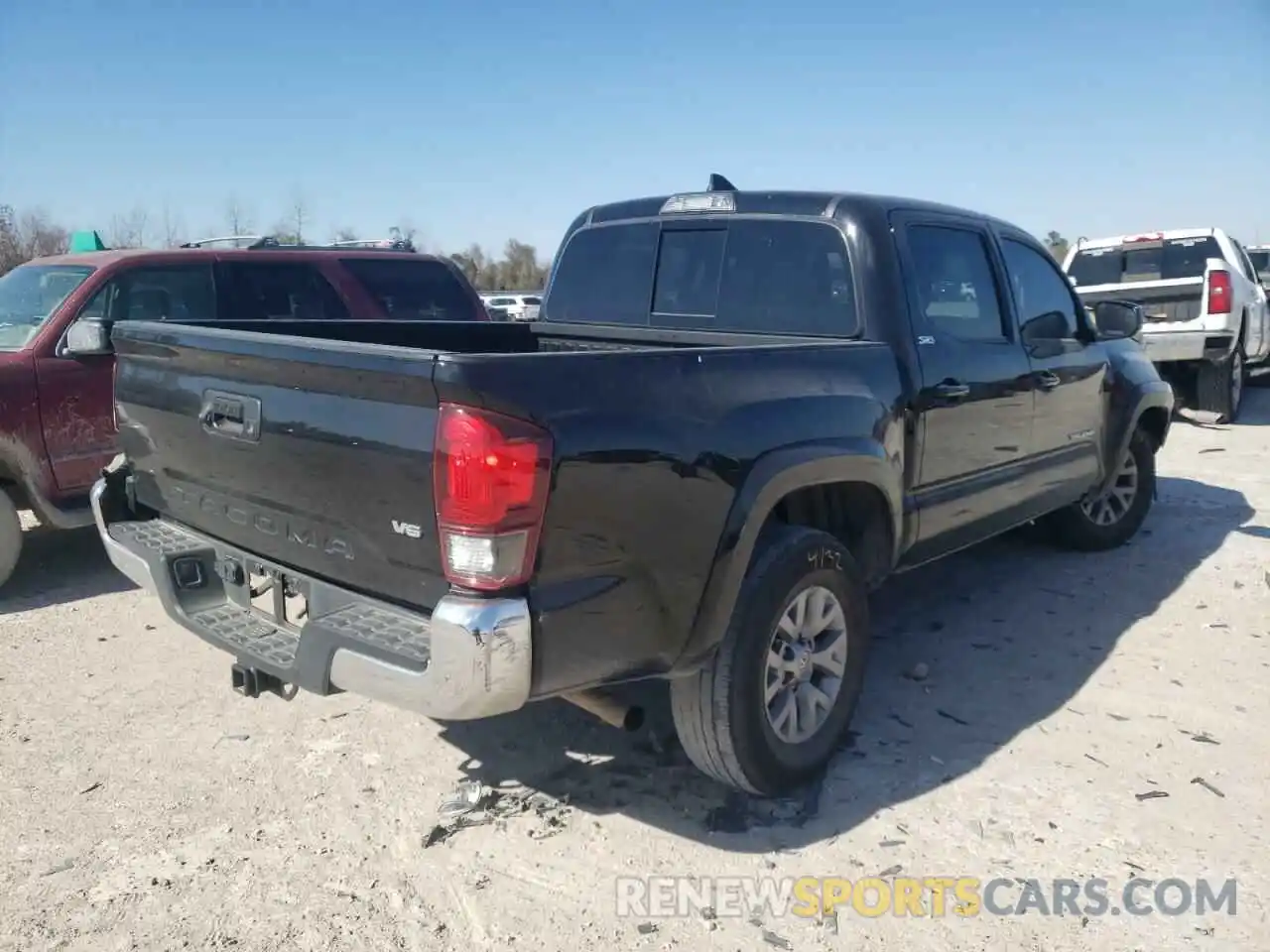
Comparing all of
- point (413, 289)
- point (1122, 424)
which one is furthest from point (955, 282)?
point (413, 289)

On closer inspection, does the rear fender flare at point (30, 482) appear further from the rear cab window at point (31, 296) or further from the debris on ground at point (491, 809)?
the debris on ground at point (491, 809)

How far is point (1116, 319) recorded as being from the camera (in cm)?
523

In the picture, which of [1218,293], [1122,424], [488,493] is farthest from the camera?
[1218,293]

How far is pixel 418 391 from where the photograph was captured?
2.37m

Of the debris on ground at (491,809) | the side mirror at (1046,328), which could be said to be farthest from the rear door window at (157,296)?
the side mirror at (1046,328)

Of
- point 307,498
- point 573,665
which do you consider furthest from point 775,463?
point 307,498

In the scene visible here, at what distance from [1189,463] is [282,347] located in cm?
854

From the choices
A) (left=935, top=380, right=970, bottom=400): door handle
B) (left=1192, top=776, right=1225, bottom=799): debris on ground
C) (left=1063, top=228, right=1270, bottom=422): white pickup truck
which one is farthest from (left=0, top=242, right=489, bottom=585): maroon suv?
(left=1063, top=228, right=1270, bottom=422): white pickup truck

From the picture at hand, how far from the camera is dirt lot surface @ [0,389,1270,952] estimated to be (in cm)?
267

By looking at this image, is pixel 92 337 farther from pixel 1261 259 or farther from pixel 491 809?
pixel 1261 259

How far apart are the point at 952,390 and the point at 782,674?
1.45 m

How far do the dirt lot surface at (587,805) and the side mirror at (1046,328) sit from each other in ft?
4.67

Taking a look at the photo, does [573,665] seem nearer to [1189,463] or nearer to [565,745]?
[565,745]

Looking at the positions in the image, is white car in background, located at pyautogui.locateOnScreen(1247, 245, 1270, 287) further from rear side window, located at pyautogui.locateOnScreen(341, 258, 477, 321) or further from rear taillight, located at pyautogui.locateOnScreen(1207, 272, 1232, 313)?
rear side window, located at pyautogui.locateOnScreen(341, 258, 477, 321)
